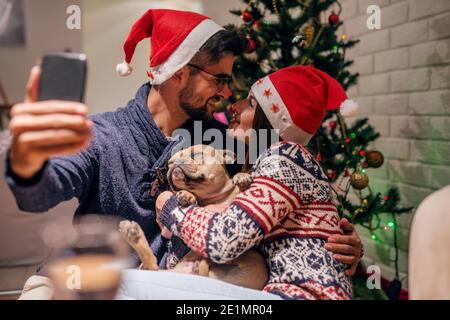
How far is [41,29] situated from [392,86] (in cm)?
167

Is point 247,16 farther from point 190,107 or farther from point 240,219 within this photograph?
point 240,219

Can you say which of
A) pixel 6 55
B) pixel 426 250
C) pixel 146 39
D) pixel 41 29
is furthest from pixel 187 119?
pixel 41 29

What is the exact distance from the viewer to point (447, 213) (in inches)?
28.0

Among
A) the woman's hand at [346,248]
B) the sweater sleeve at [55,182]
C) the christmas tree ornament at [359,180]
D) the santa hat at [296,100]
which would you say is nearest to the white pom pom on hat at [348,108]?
the santa hat at [296,100]

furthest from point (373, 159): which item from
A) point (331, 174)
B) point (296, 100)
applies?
point (296, 100)

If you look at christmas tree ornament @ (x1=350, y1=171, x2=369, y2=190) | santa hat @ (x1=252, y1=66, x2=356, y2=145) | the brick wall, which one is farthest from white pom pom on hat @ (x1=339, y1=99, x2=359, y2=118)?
the brick wall

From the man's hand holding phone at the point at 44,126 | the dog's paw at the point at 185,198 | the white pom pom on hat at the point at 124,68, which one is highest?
the white pom pom on hat at the point at 124,68

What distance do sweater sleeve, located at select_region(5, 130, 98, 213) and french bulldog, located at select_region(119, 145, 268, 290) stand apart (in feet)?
0.48

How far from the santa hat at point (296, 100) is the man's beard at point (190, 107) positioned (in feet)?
0.55

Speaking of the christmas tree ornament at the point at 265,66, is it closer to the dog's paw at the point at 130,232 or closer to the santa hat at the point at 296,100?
the santa hat at the point at 296,100

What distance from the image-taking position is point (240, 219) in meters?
A: 0.90

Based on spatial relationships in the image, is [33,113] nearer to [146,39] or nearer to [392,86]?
[146,39]

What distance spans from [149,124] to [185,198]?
29 centimetres

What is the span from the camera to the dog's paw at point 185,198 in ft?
3.23
